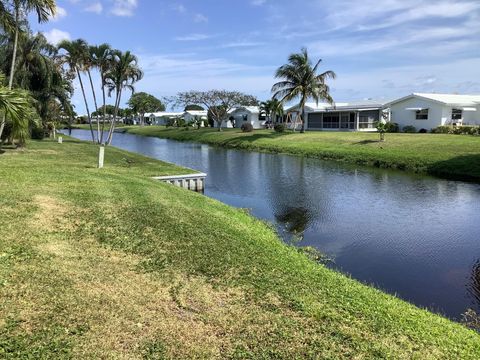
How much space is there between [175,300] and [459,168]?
2943cm

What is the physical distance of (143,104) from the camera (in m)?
134

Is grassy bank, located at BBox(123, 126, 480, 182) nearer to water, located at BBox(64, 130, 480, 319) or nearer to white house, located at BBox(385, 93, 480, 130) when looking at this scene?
water, located at BBox(64, 130, 480, 319)

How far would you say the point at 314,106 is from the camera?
225 ft

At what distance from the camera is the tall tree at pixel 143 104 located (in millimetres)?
135875

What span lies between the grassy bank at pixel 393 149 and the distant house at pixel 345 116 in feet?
32.2

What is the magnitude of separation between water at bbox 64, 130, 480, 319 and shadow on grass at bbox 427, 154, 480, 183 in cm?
209

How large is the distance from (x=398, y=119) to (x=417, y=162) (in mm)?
22503

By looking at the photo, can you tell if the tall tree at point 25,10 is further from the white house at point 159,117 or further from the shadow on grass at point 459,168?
the white house at point 159,117

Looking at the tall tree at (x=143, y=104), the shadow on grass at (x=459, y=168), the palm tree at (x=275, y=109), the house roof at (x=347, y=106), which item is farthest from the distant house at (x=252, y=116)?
the tall tree at (x=143, y=104)

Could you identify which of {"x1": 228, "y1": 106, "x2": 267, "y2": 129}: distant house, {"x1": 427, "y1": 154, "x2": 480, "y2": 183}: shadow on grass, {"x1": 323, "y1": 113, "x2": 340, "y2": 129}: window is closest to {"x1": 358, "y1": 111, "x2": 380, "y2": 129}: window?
{"x1": 323, "y1": 113, "x2": 340, "y2": 129}: window

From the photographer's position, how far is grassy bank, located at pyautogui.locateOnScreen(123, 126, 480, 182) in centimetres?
3225

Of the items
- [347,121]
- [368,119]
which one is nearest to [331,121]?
[347,121]

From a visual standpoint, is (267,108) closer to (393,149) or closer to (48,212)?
(393,149)

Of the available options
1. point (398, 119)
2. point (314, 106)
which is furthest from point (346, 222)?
point (314, 106)
